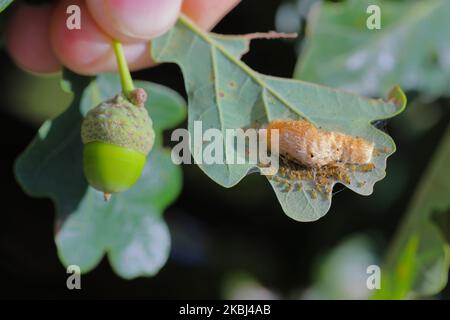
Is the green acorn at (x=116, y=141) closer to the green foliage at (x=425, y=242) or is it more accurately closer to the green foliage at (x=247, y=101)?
the green foliage at (x=247, y=101)

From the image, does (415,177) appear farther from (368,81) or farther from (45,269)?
(45,269)

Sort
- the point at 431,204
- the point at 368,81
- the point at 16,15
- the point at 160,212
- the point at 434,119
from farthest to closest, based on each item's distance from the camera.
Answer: the point at 434,119, the point at 431,204, the point at 368,81, the point at 160,212, the point at 16,15

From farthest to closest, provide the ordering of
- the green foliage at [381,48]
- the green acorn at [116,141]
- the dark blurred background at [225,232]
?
the dark blurred background at [225,232] → the green foliage at [381,48] → the green acorn at [116,141]

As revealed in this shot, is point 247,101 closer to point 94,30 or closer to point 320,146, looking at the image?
point 320,146

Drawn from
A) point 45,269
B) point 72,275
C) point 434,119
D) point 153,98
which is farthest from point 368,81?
point 45,269

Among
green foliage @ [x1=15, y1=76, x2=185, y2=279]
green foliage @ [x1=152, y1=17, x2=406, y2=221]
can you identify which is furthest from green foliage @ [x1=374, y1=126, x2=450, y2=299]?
green foliage @ [x1=15, y1=76, x2=185, y2=279]

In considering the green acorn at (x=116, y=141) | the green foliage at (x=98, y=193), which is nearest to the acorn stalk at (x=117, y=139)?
the green acorn at (x=116, y=141)
